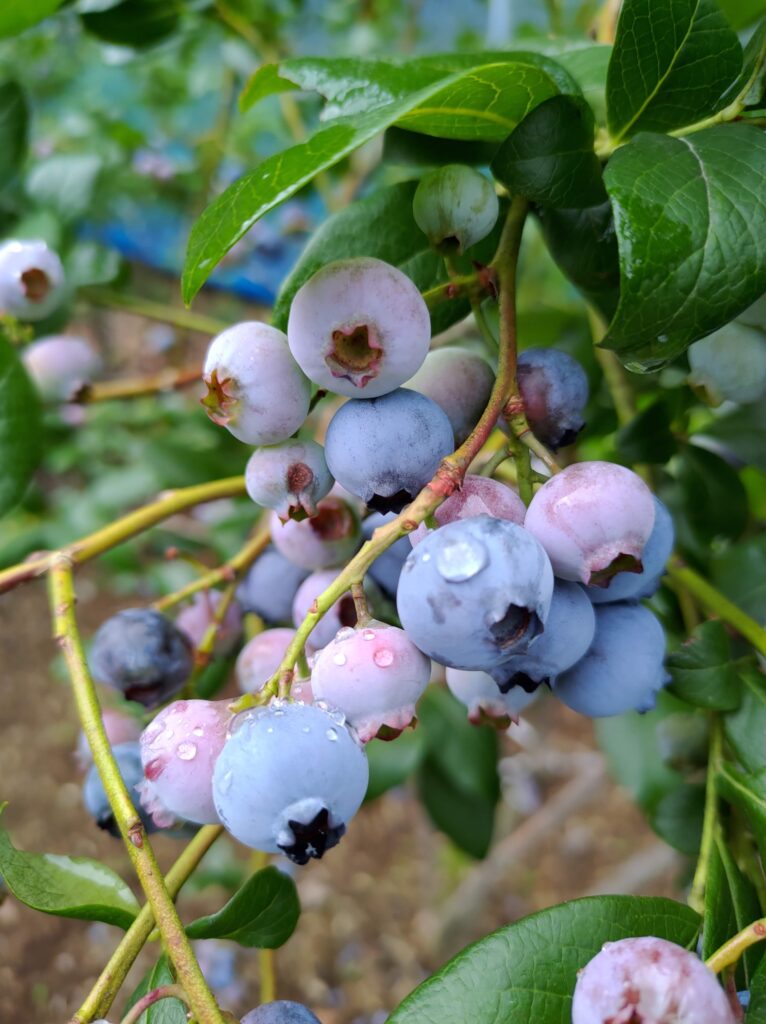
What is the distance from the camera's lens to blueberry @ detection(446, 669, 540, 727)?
63cm

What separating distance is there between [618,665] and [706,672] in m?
0.17

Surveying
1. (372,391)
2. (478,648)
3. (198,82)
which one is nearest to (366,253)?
(372,391)

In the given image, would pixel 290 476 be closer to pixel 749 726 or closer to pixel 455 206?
pixel 455 206

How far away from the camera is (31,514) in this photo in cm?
158

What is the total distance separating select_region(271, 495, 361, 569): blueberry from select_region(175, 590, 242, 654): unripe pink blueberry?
0.19 m

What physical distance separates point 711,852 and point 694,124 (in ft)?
1.74

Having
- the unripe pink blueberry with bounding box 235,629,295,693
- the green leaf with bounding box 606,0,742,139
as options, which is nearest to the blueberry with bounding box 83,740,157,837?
the unripe pink blueberry with bounding box 235,629,295,693

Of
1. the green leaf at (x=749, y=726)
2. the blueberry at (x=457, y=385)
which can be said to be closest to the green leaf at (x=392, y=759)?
the green leaf at (x=749, y=726)

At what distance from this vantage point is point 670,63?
0.64 m

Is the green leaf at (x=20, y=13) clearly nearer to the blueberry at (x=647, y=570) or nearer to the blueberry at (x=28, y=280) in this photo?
the blueberry at (x=28, y=280)

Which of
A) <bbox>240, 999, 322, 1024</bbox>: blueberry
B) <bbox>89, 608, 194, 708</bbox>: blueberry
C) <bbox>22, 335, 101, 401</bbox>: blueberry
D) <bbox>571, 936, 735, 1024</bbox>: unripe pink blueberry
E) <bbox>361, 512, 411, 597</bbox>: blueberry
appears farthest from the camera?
<bbox>22, 335, 101, 401</bbox>: blueberry

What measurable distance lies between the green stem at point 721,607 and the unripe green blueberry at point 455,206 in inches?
13.9

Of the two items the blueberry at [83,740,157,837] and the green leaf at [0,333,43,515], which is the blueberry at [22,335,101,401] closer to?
the green leaf at [0,333,43,515]

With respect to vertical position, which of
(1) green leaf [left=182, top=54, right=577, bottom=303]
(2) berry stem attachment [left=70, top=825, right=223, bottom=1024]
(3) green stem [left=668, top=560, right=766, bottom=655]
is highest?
(1) green leaf [left=182, top=54, right=577, bottom=303]
